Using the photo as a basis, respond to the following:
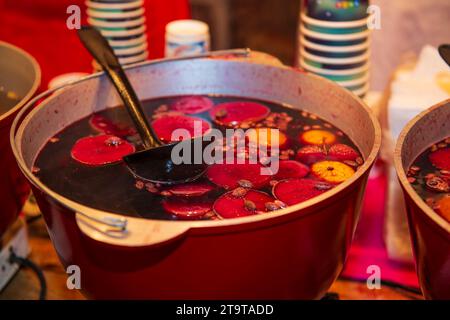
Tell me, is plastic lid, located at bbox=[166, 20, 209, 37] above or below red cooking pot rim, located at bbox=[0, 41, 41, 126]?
below

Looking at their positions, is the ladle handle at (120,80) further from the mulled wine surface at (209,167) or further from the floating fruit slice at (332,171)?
the floating fruit slice at (332,171)

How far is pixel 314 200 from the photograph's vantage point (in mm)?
812

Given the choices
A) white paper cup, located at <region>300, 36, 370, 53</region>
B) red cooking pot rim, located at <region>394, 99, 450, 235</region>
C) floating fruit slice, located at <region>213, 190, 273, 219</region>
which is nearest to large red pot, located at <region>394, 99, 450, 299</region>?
red cooking pot rim, located at <region>394, 99, 450, 235</region>

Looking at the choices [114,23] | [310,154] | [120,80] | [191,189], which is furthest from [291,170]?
[114,23]

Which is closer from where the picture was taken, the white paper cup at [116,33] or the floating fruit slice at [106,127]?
the floating fruit slice at [106,127]

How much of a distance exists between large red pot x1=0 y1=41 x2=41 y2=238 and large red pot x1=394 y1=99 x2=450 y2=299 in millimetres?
712

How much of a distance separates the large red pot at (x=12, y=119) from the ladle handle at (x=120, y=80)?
0.13m

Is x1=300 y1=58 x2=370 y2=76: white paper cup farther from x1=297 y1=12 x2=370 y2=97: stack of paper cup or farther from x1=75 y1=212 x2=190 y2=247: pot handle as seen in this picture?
x1=75 y1=212 x2=190 y2=247: pot handle

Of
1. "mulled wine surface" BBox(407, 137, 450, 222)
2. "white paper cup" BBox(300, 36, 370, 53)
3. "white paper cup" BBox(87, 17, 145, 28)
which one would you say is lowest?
"mulled wine surface" BBox(407, 137, 450, 222)

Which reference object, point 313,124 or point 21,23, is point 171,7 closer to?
point 21,23

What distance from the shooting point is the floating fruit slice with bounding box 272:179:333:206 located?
1021 mm

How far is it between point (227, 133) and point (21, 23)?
1168 millimetres

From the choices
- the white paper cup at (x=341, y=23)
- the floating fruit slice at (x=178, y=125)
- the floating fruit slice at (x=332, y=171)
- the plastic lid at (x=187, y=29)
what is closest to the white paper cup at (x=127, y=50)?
the plastic lid at (x=187, y=29)

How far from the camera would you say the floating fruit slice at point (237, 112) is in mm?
1303
